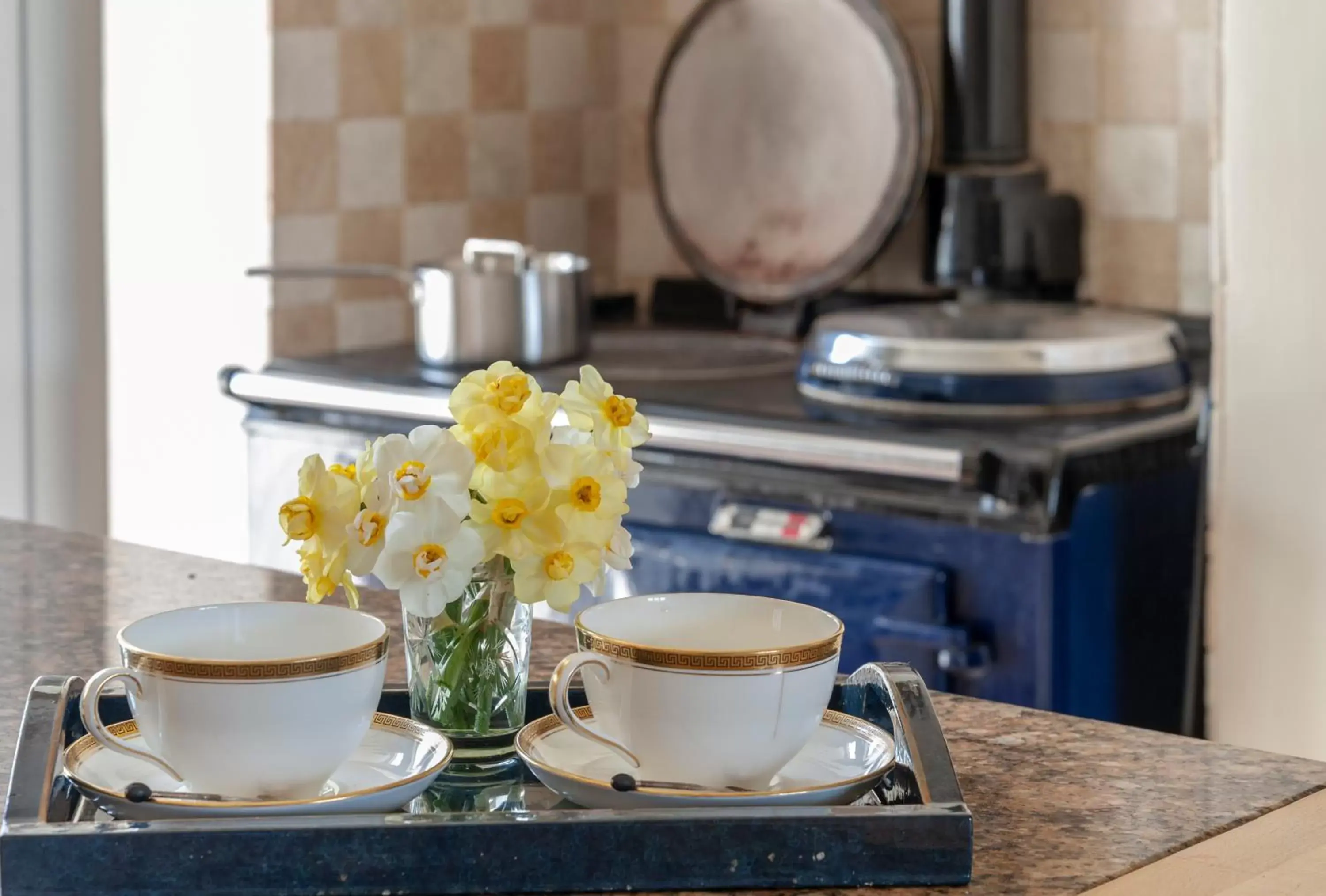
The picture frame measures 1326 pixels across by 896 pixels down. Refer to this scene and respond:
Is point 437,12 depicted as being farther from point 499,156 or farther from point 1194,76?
point 1194,76

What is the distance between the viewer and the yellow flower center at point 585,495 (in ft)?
3.01

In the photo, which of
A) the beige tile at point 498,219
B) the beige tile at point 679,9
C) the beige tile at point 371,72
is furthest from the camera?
the beige tile at point 679,9

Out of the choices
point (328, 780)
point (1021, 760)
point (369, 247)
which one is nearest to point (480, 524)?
point (328, 780)

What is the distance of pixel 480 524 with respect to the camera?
0.91m

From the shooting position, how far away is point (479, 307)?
2406 millimetres

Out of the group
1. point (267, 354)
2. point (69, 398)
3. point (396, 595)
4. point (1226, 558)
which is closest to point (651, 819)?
point (396, 595)

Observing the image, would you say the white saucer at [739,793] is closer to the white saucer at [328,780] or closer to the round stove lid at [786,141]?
the white saucer at [328,780]

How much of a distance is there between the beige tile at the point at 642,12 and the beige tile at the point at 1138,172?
2.52ft

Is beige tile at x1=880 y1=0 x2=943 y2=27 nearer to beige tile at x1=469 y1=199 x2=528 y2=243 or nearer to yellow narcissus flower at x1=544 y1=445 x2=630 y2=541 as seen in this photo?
beige tile at x1=469 y1=199 x2=528 y2=243

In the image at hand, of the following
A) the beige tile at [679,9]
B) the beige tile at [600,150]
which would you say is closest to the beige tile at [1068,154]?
the beige tile at [679,9]

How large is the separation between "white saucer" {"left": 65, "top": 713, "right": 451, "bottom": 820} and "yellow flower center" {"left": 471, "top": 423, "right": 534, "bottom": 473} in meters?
0.13

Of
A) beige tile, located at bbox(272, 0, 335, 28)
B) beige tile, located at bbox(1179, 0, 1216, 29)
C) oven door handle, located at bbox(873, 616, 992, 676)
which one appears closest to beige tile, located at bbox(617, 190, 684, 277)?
beige tile, located at bbox(272, 0, 335, 28)

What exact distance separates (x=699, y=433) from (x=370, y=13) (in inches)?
36.6

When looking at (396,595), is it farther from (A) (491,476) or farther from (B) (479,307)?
(B) (479,307)
